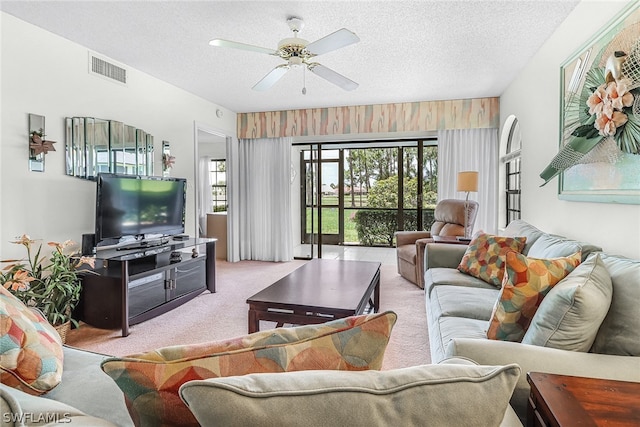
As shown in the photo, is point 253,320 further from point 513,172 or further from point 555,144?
point 513,172

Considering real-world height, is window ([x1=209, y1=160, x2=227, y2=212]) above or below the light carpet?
above

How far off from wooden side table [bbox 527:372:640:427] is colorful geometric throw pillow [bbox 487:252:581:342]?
0.40 m

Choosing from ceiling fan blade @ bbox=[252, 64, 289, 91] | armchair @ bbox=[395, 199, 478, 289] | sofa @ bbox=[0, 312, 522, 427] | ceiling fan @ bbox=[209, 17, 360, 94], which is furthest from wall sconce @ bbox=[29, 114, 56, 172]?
armchair @ bbox=[395, 199, 478, 289]

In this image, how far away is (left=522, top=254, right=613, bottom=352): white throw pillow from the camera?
4.04ft

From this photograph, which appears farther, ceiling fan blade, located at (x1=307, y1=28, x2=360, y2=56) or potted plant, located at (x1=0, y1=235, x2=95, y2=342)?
potted plant, located at (x1=0, y1=235, x2=95, y2=342)

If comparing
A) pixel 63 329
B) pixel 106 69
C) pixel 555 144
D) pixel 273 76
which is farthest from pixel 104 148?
pixel 555 144

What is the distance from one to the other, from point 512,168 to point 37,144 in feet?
16.8

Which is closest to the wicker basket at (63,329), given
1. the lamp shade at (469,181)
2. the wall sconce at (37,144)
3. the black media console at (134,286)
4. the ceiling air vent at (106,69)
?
the black media console at (134,286)

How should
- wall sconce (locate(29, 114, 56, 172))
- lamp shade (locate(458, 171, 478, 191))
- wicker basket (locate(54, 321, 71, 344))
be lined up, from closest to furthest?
wicker basket (locate(54, 321, 71, 344)), wall sconce (locate(29, 114, 56, 172)), lamp shade (locate(458, 171, 478, 191))

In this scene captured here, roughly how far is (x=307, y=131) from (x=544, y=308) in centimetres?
493

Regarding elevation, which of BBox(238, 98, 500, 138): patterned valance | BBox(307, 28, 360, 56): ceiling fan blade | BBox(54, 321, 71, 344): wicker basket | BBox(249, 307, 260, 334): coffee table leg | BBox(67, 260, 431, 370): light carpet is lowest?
BBox(67, 260, 431, 370): light carpet

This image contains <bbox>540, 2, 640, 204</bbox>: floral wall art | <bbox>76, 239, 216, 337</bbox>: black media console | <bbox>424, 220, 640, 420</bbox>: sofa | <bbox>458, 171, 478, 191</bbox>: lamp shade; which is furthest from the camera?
<bbox>458, 171, 478, 191</bbox>: lamp shade

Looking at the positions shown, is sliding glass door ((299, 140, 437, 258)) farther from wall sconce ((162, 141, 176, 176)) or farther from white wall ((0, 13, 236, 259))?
white wall ((0, 13, 236, 259))

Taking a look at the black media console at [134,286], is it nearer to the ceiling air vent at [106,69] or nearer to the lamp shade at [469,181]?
the ceiling air vent at [106,69]
